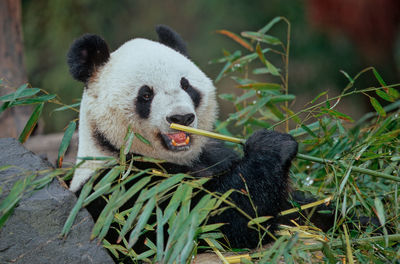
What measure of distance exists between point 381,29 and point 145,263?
5.14 metres

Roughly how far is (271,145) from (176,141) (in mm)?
450

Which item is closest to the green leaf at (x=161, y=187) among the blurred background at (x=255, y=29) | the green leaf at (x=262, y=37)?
the green leaf at (x=262, y=37)

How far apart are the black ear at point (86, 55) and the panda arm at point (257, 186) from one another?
86cm

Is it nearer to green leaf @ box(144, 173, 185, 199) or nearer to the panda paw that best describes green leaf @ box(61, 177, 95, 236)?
green leaf @ box(144, 173, 185, 199)

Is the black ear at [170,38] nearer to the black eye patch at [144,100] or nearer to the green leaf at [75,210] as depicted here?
the black eye patch at [144,100]

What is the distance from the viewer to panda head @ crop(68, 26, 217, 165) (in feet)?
7.47

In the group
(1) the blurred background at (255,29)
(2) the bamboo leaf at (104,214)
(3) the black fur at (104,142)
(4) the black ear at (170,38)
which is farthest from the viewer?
(1) the blurred background at (255,29)

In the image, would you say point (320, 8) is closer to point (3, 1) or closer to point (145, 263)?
point (3, 1)

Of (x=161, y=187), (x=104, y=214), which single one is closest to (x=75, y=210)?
(x=104, y=214)

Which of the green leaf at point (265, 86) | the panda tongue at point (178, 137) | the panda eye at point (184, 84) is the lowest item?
the panda tongue at point (178, 137)

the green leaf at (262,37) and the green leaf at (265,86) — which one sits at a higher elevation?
the green leaf at (262,37)

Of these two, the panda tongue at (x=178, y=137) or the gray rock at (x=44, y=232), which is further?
the panda tongue at (x=178, y=137)

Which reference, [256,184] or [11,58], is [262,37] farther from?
[11,58]

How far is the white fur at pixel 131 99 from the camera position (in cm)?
227
